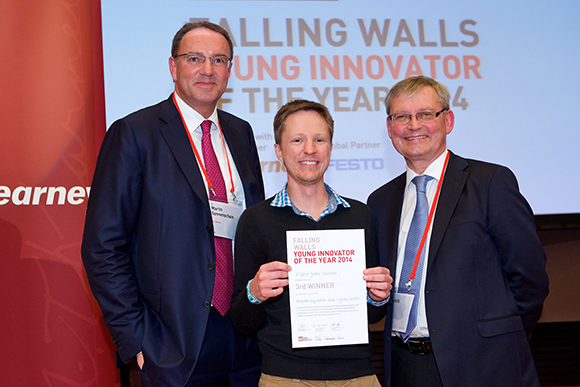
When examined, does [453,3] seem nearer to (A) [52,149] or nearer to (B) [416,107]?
(B) [416,107]

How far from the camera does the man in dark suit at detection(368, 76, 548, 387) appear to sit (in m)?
2.05

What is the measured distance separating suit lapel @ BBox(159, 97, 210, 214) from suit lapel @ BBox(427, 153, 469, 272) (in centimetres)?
103

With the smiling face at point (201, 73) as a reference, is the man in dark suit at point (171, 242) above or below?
below

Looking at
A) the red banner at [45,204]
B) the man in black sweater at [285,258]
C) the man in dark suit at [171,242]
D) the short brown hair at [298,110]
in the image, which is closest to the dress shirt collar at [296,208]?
the man in black sweater at [285,258]

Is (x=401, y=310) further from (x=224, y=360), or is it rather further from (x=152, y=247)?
(x=152, y=247)

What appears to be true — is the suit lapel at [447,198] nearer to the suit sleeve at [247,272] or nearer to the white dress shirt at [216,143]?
the suit sleeve at [247,272]

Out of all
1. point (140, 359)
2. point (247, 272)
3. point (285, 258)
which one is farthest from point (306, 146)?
point (140, 359)

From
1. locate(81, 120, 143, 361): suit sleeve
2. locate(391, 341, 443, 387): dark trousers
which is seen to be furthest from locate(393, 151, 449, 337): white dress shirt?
locate(81, 120, 143, 361): suit sleeve

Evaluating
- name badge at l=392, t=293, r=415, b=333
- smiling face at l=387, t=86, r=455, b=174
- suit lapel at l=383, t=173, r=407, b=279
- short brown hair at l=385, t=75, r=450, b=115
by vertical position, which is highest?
short brown hair at l=385, t=75, r=450, b=115

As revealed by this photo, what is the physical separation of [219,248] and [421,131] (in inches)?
44.6

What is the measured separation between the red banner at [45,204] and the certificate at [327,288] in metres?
2.21

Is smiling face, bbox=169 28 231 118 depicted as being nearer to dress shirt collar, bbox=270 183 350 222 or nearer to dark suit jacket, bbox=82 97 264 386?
dark suit jacket, bbox=82 97 264 386

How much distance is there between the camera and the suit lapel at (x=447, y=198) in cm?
213

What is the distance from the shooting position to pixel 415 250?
2193 millimetres
